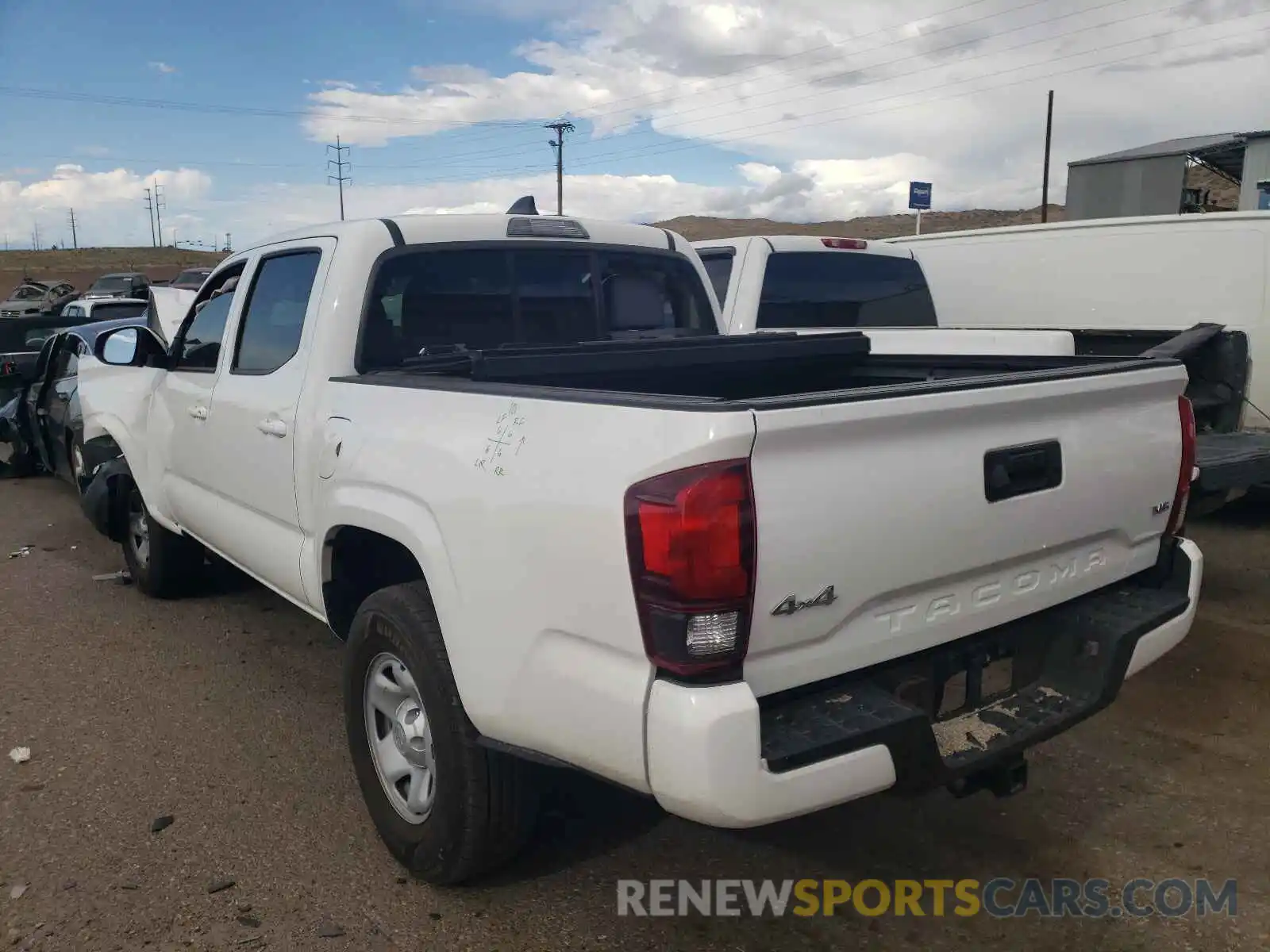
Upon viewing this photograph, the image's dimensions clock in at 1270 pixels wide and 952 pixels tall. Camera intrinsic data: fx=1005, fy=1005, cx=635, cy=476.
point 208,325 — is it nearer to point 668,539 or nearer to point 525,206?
point 525,206

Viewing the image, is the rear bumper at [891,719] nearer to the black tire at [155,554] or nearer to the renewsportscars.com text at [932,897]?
the renewsportscars.com text at [932,897]

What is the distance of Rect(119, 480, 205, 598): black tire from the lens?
559 centimetres

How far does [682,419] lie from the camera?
2023 mm

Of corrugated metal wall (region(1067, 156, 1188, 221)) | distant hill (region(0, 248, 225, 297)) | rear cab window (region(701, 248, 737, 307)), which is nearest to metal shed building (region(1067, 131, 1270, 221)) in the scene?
corrugated metal wall (region(1067, 156, 1188, 221))

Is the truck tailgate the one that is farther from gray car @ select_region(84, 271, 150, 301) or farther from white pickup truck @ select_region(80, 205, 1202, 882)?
gray car @ select_region(84, 271, 150, 301)

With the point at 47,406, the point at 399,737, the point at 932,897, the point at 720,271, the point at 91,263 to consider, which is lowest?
the point at 932,897

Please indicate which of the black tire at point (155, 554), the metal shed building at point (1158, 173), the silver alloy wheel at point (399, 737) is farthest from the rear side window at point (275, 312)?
the metal shed building at point (1158, 173)

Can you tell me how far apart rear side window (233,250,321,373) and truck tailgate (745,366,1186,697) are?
2295 millimetres

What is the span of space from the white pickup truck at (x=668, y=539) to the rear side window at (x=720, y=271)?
8.75 ft

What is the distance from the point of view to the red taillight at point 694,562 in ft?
6.57

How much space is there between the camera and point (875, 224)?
237 ft

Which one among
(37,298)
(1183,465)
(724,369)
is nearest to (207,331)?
(724,369)

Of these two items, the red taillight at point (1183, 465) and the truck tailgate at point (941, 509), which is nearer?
the truck tailgate at point (941, 509)

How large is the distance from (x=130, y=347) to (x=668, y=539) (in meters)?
3.89
